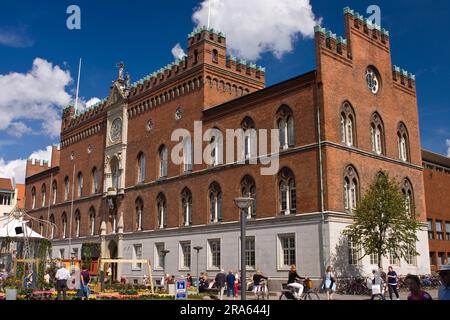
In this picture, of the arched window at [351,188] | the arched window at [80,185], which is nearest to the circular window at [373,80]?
the arched window at [351,188]

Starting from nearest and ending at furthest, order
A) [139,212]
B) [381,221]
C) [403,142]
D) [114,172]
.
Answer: [381,221]
[403,142]
[139,212]
[114,172]

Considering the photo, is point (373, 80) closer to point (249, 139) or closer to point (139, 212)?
point (249, 139)

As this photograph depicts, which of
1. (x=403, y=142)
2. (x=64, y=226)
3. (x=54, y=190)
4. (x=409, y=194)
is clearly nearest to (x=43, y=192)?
(x=54, y=190)

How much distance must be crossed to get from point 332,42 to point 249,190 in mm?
11606

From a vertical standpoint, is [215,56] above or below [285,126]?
above

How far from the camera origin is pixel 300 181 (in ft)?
105

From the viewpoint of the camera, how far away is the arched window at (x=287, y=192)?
32781 mm

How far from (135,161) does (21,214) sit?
17110 millimetres

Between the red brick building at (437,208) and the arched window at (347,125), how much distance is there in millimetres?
15864

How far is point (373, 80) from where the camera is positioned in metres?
37.3

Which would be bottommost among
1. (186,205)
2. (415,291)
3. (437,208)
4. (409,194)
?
(415,291)

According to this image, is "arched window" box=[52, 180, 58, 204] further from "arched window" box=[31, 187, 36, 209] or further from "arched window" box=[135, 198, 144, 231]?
"arched window" box=[135, 198, 144, 231]

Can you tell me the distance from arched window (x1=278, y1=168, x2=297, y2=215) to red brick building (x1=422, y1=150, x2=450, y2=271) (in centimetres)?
1906
